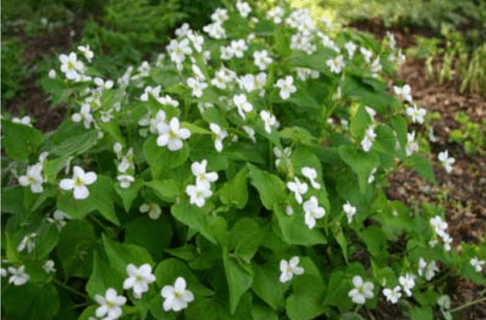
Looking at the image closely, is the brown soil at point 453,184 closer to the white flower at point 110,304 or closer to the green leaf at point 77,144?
the white flower at point 110,304

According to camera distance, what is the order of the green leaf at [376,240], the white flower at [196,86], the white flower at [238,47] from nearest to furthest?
the white flower at [196,86], the green leaf at [376,240], the white flower at [238,47]

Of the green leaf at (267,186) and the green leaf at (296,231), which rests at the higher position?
the green leaf at (267,186)

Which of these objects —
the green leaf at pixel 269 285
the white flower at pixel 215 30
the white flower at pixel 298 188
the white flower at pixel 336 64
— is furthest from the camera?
the white flower at pixel 215 30

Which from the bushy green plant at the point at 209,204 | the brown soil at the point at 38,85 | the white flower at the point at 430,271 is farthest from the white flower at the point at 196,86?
the brown soil at the point at 38,85

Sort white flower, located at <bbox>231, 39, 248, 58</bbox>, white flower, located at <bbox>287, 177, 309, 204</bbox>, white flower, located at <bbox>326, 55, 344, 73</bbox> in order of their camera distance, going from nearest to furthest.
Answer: white flower, located at <bbox>287, 177, 309, 204</bbox> → white flower, located at <bbox>326, 55, 344, 73</bbox> → white flower, located at <bbox>231, 39, 248, 58</bbox>

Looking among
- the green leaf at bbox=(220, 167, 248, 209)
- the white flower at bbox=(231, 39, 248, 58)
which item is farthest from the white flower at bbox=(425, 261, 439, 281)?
the white flower at bbox=(231, 39, 248, 58)

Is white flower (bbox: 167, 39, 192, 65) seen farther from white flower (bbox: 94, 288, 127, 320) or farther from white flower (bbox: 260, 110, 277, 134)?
white flower (bbox: 94, 288, 127, 320)
